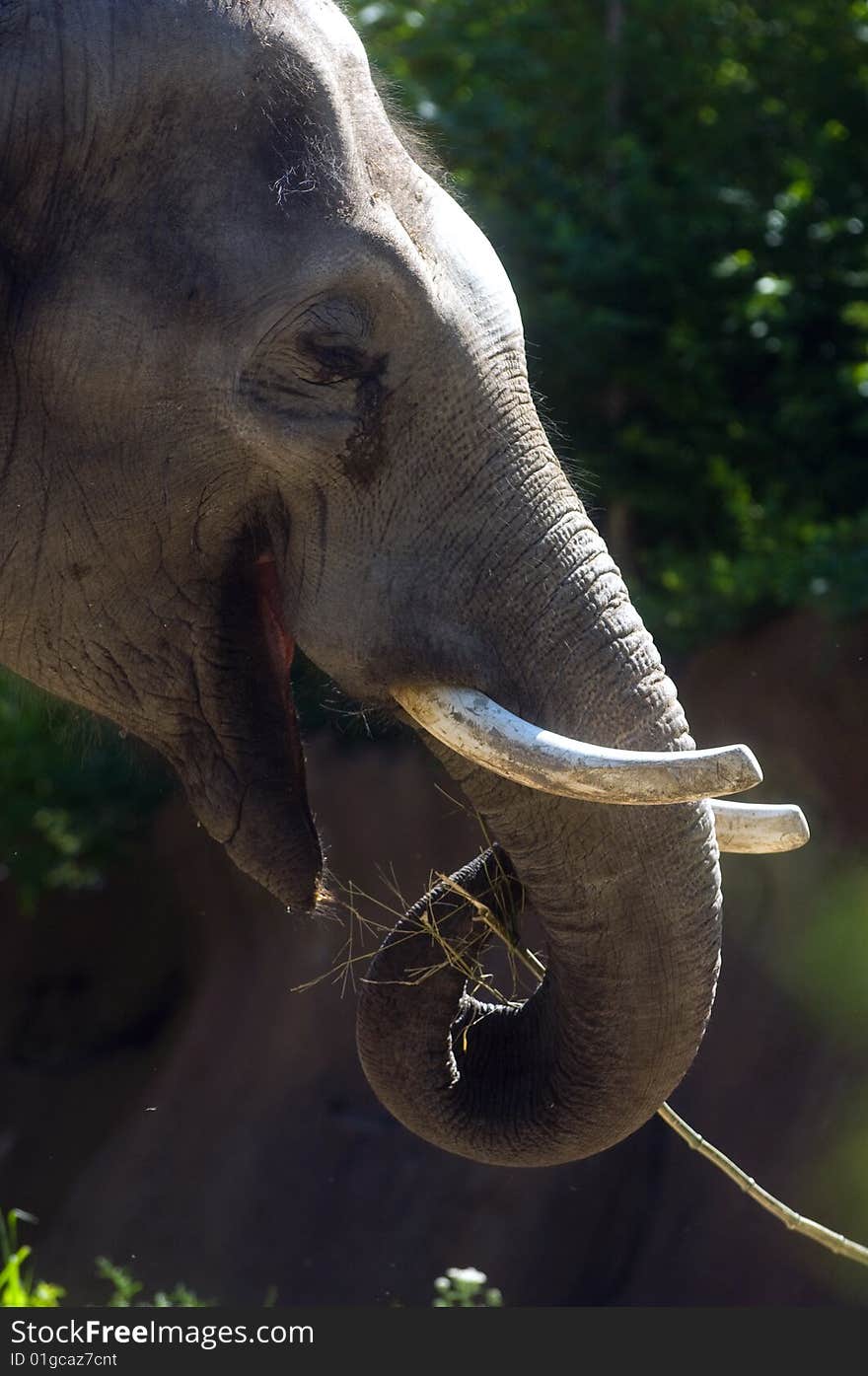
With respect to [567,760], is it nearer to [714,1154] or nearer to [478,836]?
[714,1154]

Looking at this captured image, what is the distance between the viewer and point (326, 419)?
242 cm

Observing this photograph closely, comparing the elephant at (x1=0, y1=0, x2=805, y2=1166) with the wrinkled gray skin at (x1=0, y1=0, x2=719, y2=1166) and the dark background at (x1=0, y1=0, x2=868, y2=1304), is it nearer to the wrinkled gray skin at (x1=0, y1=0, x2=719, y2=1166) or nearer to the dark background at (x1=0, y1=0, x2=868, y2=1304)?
the wrinkled gray skin at (x1=0, y1=0, x2=719, y2=1166)

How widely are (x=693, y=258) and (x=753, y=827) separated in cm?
473

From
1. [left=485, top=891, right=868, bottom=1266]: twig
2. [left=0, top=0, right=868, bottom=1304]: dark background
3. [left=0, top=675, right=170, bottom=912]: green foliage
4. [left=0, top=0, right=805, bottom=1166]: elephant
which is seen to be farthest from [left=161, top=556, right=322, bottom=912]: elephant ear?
[left=0, top=675, right=170, bottom=912]: green foliage

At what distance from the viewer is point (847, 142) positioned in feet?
22.4

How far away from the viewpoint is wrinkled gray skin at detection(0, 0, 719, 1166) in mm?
2398

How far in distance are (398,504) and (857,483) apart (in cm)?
435

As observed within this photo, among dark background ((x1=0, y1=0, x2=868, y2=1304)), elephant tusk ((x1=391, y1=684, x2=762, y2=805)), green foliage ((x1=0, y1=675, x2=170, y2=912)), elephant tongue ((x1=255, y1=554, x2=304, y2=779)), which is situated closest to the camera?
elephant tusk ((x1=391, y1=684, x2=762, y2=805))

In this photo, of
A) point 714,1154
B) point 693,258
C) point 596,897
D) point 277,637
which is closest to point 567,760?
point 596,897

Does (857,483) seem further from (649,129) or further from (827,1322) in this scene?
(827,1322)

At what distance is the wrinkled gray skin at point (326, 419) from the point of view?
2398 mm

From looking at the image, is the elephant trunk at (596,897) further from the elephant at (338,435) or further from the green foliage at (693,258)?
the green foliage at (693,258)

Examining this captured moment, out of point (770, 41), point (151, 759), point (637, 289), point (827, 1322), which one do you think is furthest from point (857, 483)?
point (151, 759)

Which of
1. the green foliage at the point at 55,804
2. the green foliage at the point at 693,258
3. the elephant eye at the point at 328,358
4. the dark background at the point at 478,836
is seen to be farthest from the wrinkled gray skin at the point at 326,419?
the green foliage at the point at 55,804
